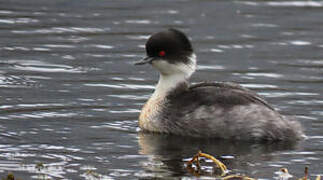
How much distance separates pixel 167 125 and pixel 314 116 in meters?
1.95

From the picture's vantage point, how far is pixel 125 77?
15008 millimetres

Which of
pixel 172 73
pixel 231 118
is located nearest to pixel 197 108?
pixel 231 118

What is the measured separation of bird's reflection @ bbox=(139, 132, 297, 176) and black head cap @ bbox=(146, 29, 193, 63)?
3.19 feet

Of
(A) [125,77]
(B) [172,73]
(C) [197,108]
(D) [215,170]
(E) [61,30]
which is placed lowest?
(D) [215,170]

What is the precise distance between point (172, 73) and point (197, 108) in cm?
72

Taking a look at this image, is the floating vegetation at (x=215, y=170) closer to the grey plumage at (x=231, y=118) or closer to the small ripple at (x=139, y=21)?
the grey plumage at (x=231, y=118)

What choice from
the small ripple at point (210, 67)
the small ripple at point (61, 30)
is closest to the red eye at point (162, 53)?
the small ripple at point (210, 67)

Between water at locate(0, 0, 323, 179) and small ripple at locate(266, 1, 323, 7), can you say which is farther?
small ripple at locate(266, 1, 323, 7)

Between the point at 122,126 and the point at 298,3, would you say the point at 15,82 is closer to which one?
the point at 122,126

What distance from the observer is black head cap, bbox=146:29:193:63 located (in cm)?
1240

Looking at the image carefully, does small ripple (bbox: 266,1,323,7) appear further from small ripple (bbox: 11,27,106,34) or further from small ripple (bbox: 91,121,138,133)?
small ripple (bbox: 91,121,138,133)

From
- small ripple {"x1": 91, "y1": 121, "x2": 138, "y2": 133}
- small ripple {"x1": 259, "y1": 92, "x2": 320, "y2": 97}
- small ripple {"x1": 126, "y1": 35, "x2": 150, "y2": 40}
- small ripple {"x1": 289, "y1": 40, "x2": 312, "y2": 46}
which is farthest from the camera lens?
small ripple {"x1": 126, "y1": 35, "x2": 150, "y2": 40}

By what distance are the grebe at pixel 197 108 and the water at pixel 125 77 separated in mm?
200

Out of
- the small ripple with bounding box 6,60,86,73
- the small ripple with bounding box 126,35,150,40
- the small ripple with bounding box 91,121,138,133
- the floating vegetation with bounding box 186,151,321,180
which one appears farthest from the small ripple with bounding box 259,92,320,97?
the small ripple with bounding box 126,35,150,40
